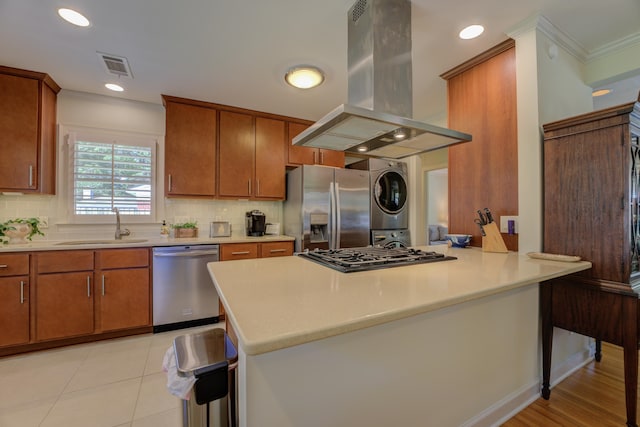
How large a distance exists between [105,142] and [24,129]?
1.94ft

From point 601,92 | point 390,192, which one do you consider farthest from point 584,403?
point 601,92

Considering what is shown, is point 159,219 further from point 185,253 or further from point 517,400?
point 517,400

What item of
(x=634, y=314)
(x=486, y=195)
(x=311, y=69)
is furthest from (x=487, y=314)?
(x=311, y=69)

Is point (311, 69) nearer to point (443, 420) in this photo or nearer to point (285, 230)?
point (285, 230)

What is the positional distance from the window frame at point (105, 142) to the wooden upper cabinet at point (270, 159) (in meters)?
1.15

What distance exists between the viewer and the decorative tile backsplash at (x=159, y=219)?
2641 millimetres

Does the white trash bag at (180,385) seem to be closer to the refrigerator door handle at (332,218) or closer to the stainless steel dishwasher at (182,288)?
the stainless steel dishwasher at (182,288)

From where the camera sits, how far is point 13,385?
72.4 inches

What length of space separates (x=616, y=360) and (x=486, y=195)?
1570 mm

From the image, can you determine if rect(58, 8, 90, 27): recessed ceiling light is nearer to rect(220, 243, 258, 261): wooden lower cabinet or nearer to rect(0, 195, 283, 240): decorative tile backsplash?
rect(0, 195, 283, 240): decorative tile backsplash

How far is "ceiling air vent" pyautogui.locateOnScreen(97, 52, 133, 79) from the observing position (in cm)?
218

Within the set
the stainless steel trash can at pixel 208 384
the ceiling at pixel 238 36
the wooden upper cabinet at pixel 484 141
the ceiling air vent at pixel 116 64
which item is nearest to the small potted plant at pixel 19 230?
the ceiling at pixel 238 36

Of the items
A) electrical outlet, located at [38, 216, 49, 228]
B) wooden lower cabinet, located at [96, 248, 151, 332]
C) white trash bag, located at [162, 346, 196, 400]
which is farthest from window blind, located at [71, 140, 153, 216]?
white trash bag, located at [162, 346, 196, 400]

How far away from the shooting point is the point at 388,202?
11.6 ft
